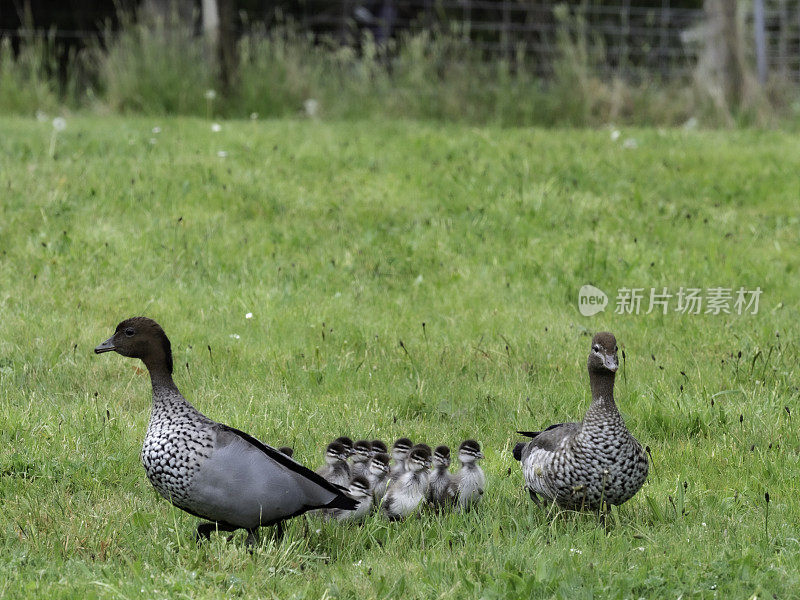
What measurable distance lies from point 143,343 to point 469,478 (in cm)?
176

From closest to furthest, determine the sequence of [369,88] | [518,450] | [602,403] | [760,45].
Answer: [602,403]
[518,450]
[369,88]
[760,45]

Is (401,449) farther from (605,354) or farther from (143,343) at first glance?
(143,343)

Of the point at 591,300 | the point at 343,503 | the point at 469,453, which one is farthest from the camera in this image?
the point at 591,300

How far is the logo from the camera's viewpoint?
26.6ft

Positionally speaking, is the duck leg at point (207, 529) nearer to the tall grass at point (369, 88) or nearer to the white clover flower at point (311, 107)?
the tall grass at point (369, 88)

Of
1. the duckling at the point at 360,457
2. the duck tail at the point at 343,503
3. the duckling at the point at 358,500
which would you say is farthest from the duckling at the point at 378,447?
the duck tail at the point at 343,503

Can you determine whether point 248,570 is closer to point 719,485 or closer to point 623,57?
point 719,485

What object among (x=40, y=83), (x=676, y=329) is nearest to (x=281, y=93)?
(x=40, y=83)

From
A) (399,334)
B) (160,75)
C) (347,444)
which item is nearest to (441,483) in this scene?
(347,444)

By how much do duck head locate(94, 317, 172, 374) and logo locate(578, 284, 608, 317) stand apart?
13.5 ft

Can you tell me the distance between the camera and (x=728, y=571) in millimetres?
4191

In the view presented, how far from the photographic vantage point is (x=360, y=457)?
5250 mm

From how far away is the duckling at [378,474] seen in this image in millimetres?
5148

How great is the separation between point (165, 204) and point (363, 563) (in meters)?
6.16
